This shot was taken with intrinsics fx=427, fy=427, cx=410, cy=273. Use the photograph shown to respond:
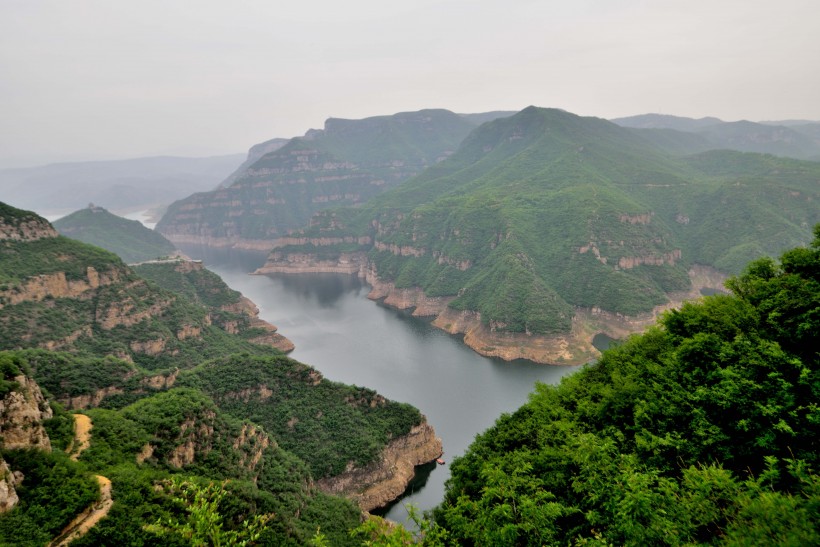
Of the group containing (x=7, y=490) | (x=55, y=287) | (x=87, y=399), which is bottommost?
(x=87, y=399)

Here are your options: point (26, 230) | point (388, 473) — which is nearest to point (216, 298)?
point (26, 230)

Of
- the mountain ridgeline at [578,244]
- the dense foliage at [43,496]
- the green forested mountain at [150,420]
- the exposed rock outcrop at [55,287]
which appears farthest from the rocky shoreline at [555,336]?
the dense foliage at [43,496]

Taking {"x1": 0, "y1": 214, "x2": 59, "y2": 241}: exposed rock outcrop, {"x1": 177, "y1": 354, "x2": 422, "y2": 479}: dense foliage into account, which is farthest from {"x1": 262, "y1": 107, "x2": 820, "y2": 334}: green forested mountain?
{"x1": 0, "y1": 214, "x2": 59, "y2": 241}: exposed rock outcrop

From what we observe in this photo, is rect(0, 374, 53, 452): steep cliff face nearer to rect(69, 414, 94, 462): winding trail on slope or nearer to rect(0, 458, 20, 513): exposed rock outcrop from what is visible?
rect(69, 414, 94, 462): winding trail on slope

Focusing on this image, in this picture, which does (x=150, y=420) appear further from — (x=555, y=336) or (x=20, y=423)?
(x=555, y=336)

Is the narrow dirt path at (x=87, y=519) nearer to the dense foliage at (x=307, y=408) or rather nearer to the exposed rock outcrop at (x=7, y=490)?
the exposed rock outcrop at (x=7, y=490)
